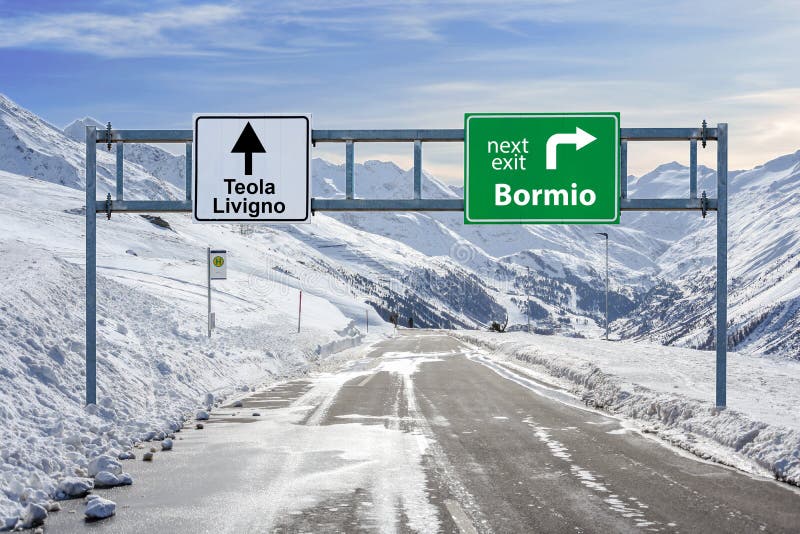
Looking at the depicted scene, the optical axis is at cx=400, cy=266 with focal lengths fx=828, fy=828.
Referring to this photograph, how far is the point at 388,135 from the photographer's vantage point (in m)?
16.4

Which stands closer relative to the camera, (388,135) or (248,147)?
(248,147)

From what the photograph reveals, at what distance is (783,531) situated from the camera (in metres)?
7.50

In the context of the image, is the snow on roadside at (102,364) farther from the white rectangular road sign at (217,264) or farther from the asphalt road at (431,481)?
the white rectangular road sign at (217,264)

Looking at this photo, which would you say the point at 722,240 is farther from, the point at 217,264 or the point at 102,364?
the point at 217,264

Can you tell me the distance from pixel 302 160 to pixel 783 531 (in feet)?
36.6

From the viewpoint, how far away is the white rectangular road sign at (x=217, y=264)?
30.1 m

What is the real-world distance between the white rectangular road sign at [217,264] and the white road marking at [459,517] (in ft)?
74.6

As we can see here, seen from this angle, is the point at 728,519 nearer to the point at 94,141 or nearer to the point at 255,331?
the point at 94,141

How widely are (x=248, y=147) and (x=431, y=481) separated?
8.96 m

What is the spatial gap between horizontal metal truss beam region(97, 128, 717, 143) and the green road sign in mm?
392

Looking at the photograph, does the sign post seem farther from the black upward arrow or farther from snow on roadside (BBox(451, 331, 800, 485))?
the black upward arrow

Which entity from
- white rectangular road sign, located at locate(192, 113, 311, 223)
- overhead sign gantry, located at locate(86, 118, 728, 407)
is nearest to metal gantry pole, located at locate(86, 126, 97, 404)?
overhead sign gantry, located at locate(86, 118, 728, 407)

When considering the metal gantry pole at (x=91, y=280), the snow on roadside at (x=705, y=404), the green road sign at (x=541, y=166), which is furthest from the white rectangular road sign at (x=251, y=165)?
the snow on roadside at (x=705, y=404)

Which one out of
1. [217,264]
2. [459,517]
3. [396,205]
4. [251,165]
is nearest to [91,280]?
[251,165]
